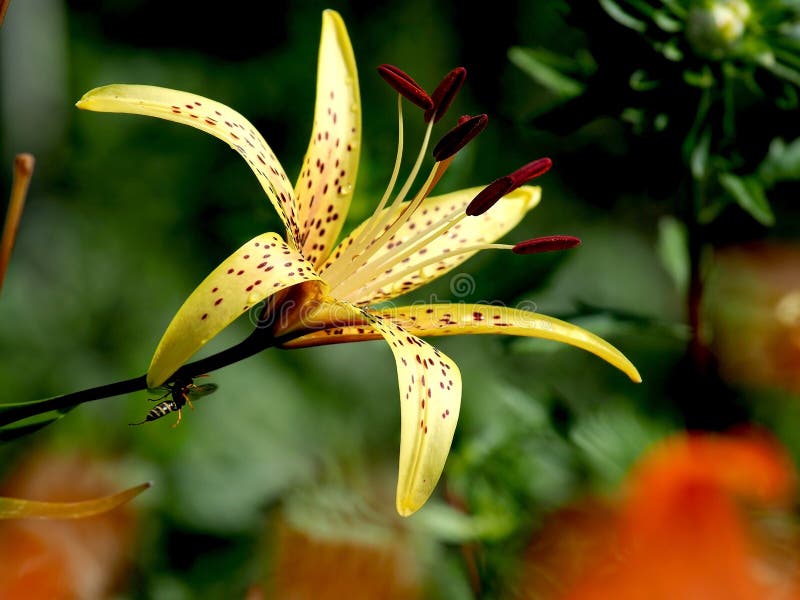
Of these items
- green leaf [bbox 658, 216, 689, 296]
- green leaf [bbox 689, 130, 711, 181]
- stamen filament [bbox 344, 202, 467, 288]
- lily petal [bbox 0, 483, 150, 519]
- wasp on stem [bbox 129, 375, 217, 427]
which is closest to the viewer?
lily petal [bbox 0, 483, 150, 519]

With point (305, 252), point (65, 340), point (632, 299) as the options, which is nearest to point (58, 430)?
point (65, 340)

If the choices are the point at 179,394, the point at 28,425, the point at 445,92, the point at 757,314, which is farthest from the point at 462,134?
the point at 757,314

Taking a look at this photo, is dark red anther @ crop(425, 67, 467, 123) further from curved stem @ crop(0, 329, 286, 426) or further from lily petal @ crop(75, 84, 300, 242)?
curved stem @ crop(0, 329, 286, 426)

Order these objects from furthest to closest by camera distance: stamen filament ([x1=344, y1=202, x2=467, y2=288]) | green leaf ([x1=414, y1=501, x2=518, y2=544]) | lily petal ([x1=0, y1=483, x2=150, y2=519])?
green leaf ([x1=414, y1=501, x2=518, y2=544]), stamen filament ([x1=344, y1=202, x2=467, y2=288]), lily petal ([x1=0, y1=483, x2=150, y2=519])

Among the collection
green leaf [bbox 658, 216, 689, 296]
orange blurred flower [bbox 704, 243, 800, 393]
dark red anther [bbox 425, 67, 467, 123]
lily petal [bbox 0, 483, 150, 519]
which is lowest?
orange blurred flower [bbox 704, 243, 800, 393]

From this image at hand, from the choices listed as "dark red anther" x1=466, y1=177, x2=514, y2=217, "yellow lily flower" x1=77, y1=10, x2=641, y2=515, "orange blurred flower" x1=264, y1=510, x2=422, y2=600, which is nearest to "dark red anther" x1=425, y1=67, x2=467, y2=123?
"yellow lily flower" x1=77, y1=10, x2=641, y2=515

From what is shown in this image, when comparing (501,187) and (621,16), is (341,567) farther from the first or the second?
(621,16)

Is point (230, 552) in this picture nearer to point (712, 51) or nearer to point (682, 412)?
point (682, 412)

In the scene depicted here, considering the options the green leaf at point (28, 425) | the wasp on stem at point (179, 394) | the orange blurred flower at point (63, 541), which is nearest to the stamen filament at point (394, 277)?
the wasp on stem at point (179, 394)
